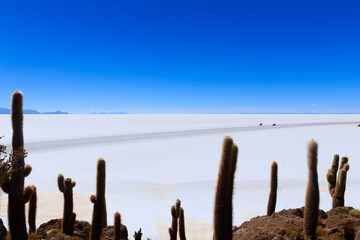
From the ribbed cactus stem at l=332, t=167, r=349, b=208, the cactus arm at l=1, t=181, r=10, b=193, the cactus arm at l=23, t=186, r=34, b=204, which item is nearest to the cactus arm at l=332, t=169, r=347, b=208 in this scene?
the ribbed cactus stem at l=332, t=167, r=349, b=208

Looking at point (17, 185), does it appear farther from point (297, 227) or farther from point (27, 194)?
point (297, 227)

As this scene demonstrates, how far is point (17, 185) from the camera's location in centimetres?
636

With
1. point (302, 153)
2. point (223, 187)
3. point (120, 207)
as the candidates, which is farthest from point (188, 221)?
point (302, 153)

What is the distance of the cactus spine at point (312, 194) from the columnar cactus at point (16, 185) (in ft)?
25.3

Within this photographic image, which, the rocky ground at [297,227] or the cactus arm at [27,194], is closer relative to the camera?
the cactus arm at [27,194]

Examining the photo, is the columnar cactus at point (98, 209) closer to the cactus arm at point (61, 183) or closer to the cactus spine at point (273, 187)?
the cactus arm at point (61, 183)

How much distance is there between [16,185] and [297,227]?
837 cm

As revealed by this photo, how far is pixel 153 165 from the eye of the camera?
22.0 metres

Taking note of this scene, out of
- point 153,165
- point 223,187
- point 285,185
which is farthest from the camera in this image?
point 153,165

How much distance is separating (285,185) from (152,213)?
952 cm

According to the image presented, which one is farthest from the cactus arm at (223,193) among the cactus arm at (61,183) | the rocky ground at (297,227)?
the cactus arm at (61,183)

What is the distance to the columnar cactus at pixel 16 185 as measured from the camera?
631cm

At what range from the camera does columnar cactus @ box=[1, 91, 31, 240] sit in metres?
Result: 6.31

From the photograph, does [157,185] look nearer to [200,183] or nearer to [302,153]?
[200,183]
